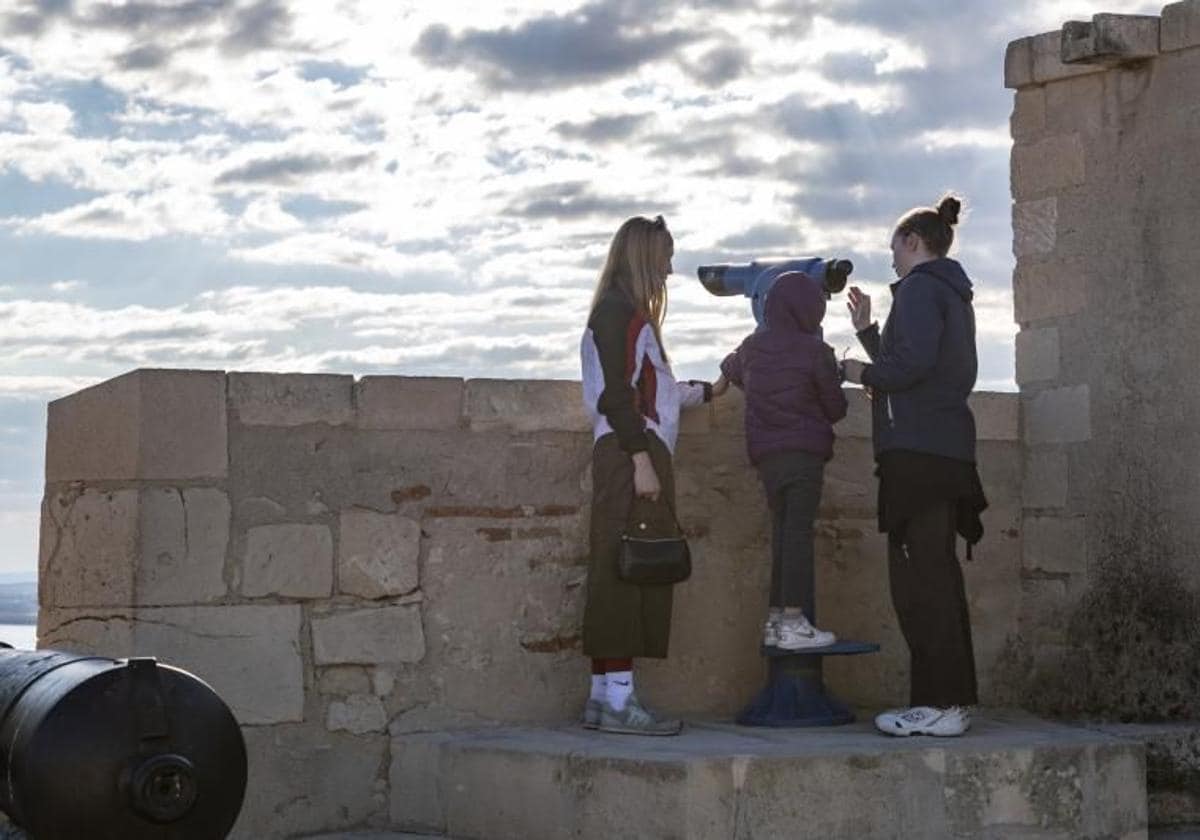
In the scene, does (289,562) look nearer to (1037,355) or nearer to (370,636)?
(370,636)

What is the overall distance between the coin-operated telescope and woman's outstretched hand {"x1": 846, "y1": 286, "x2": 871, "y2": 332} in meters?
0.17

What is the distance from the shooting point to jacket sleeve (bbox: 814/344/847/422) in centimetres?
643

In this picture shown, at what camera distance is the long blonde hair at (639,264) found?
6.28 m

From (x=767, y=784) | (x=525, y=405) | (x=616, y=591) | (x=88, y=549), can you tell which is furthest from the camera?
(x=525, y=405)

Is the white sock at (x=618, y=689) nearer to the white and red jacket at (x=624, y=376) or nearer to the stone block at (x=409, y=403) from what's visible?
the white and red jacket at (x=624, y=376)

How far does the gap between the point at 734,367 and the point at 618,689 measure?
1.22 metres

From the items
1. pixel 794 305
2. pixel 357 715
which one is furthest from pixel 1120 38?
pixel 357 715

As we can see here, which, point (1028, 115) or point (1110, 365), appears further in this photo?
point (1028, 115)

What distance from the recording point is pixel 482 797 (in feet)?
20.1

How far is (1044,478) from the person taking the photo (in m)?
7.62

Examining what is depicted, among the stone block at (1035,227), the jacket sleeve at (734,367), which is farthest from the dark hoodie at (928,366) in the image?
the stone block at (1035,227)

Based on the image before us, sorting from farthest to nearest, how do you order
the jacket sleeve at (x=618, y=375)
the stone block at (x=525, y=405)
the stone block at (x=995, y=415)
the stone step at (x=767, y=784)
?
the stone block at (x=995, y=415), the stone block at (x=525, y=405), the jacket sleeve at (x=618, y=375), the stone step at (x=767, y=784)

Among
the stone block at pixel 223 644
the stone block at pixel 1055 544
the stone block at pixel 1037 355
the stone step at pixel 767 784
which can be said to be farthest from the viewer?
the stone block at pixel 1037 355

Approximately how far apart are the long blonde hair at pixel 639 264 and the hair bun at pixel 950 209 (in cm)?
94
